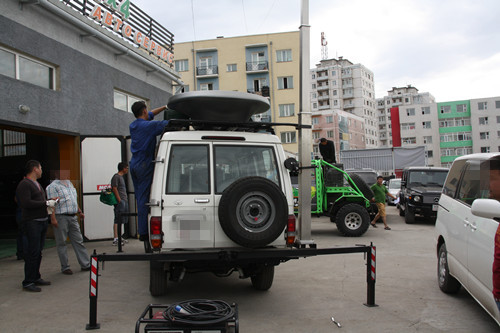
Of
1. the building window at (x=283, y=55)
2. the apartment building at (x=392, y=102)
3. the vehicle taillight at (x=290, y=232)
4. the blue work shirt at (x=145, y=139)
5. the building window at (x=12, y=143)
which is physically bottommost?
the vehicle taillight at (x=290, y=232)

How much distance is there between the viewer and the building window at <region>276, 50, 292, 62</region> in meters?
40.5

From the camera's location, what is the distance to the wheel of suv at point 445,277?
5.30 m

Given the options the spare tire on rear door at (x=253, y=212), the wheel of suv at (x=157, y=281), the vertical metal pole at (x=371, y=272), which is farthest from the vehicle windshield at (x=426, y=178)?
the wheel of suv at (x=157, y=281)

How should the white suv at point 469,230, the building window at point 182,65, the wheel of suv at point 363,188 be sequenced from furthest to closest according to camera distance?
the building window at point 182,65
the wheel of suv at point 363,188
the white suv at point 469,230

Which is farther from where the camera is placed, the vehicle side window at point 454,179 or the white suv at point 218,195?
the vehicle side window at point 454,179

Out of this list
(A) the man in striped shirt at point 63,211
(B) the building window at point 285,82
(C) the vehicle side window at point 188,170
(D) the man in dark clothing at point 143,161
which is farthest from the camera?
(B) the building window at point 285,82

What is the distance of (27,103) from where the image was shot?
8.27 m

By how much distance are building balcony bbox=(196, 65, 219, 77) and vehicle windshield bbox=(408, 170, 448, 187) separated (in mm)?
32199

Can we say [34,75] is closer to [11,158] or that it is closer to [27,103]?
[27,103]

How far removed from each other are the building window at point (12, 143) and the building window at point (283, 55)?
102ft

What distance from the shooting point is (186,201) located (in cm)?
461

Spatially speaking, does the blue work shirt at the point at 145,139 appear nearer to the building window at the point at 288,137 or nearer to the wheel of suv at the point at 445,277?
the wheel of suv at the point at 445,277

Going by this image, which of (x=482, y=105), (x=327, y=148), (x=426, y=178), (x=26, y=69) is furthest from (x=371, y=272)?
(x=482, y=105)

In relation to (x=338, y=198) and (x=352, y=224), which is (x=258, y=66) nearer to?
(x=338, y=198)
